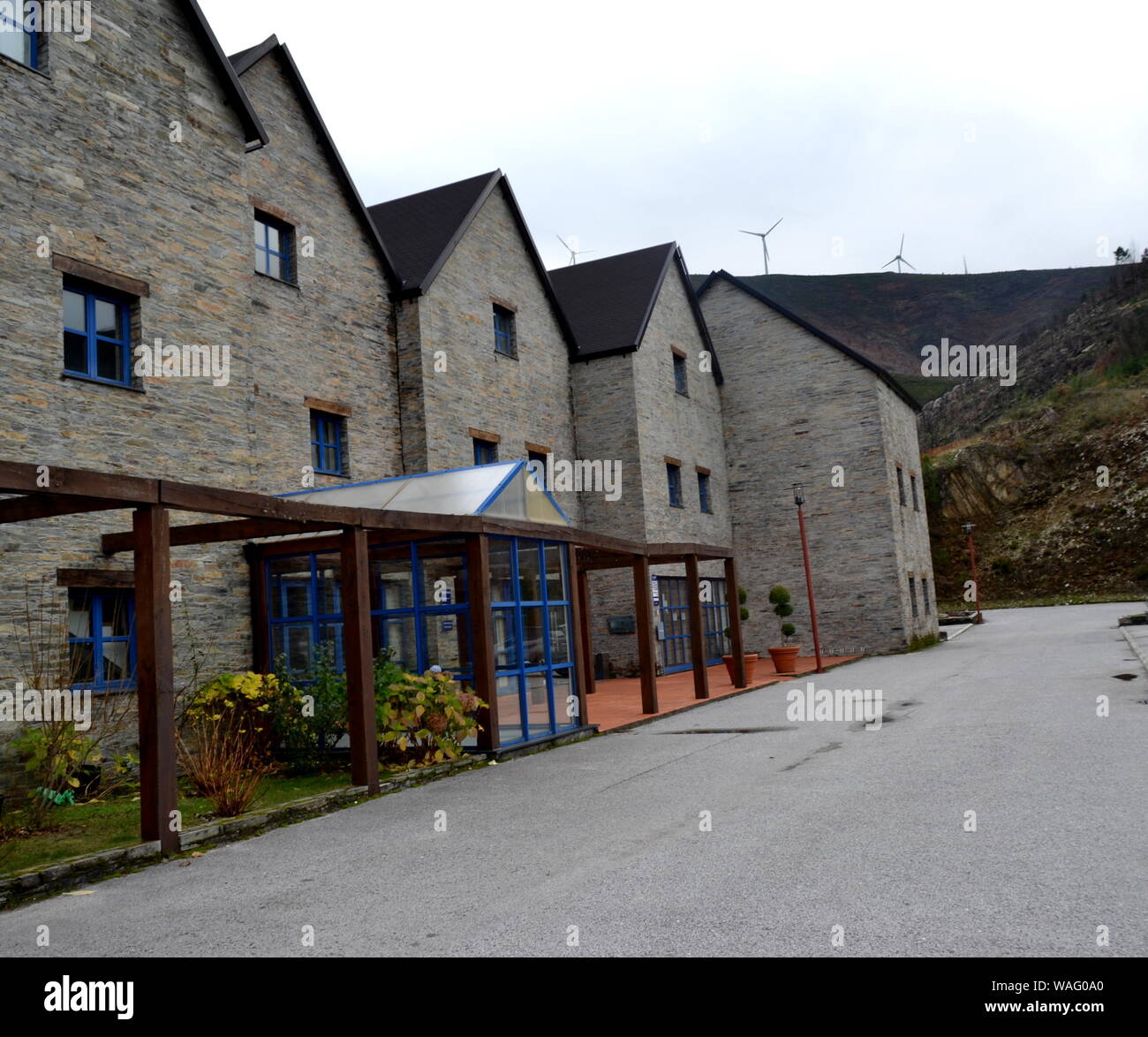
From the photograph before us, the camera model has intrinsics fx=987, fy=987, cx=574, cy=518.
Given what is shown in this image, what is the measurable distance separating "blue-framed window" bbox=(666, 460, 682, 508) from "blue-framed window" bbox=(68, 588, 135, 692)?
16020 mm

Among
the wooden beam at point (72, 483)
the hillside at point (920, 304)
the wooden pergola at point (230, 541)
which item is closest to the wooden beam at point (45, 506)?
the wooden pergola at point (230, 541)

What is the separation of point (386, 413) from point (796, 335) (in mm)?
15001

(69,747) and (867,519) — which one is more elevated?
(867,519)

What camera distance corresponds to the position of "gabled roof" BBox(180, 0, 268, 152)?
41.5 feet

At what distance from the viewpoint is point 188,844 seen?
7387 mm

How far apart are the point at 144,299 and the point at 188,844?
23.1 ft

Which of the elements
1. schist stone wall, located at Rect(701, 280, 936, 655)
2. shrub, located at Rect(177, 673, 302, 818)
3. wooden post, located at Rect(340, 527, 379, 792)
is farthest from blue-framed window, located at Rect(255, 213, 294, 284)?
schist stone wall, located at Rect(701, 280, 936, 655)

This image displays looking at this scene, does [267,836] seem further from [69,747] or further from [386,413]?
[386,413]

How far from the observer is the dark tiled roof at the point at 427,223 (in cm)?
1833

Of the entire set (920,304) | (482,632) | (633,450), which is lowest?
(482,632)

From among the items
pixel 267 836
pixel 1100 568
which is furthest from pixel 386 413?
pixel 1100 568

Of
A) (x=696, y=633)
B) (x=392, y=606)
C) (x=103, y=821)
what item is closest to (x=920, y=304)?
(x=696, y=633)

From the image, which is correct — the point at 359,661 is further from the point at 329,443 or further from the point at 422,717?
the point at 329,443
